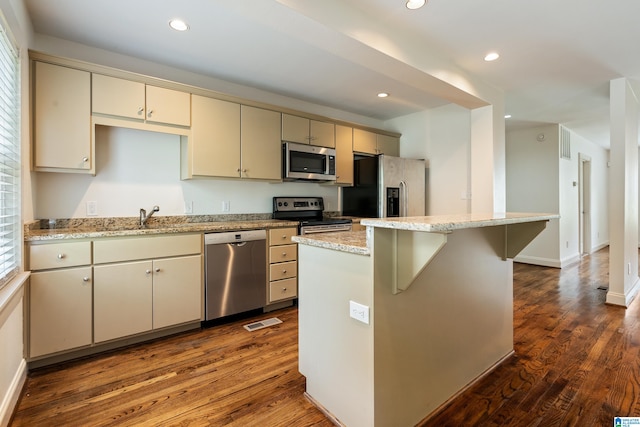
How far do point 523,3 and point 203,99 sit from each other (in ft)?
8.69

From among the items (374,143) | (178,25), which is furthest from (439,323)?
(374,143)

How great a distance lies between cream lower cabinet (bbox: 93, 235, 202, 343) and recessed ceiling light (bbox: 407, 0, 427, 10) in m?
2.41

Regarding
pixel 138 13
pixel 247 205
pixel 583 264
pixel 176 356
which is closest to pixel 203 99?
pixel 138 13

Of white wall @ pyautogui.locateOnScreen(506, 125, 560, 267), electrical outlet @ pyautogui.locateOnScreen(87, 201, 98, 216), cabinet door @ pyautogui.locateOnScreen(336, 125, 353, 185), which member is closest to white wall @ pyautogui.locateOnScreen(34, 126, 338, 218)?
electrical outlet @ pyautogui.locateOnScreen(87, 201, 98, 216)

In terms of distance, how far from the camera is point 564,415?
5.48ft

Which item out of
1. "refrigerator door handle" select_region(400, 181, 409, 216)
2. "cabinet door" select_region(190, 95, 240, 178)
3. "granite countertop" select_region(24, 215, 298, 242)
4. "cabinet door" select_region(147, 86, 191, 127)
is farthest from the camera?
"refrigerator door handle" select_region(400, 181, 409, 216)

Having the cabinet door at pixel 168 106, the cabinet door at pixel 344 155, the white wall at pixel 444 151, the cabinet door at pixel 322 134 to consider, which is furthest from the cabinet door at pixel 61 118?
the white wall at pixel 444 151

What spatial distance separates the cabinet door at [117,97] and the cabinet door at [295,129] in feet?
4.70

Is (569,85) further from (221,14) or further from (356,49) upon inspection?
(221,14)

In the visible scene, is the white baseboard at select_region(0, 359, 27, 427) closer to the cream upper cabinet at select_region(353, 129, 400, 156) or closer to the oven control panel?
the oven control panel

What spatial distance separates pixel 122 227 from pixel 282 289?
162 centimetres

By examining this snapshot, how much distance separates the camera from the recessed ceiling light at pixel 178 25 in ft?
7.48

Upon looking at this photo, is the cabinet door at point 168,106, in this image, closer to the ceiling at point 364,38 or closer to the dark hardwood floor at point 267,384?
the ceiling at point 364,38

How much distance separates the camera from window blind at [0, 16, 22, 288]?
5.48 feet
